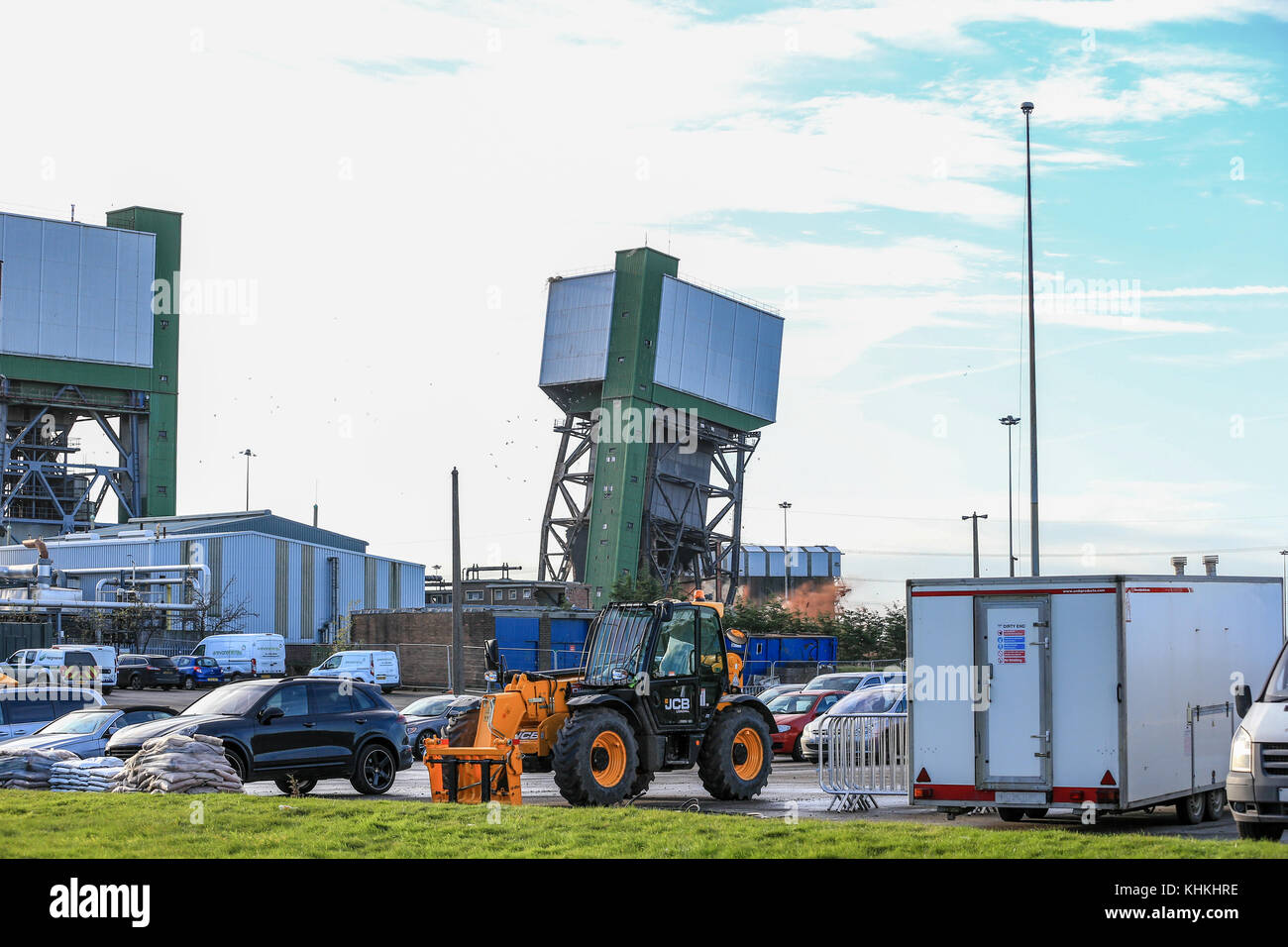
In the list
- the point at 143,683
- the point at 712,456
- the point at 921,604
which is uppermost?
the point at 712,456

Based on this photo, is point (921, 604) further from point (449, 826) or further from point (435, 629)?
point (435, 629)

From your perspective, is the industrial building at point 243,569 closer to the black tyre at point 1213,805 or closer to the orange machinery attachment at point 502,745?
the orange machinery attachment at point 502,745

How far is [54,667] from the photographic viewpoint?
156 ft

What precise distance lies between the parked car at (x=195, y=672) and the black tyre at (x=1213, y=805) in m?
46.1

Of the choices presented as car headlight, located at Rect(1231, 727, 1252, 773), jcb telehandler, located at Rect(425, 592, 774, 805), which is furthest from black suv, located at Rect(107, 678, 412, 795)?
car headlight, located at Rect(1231, 727, 1252, 773)

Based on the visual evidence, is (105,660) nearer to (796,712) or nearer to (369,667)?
(369,667)

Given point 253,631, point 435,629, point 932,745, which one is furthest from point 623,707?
point 253,631

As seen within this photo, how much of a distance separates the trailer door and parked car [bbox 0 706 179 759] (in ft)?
43.6

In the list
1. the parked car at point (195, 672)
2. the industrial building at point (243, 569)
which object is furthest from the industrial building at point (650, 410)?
the parked car at point (195, 672)

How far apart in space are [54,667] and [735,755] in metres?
34.0

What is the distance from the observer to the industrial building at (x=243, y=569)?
2744 inches

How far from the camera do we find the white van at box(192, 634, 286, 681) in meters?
58.9
